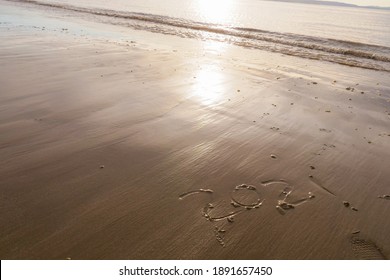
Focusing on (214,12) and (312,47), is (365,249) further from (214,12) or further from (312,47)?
(214,12)

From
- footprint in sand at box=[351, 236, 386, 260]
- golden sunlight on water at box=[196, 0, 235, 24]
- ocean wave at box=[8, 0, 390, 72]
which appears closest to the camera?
footprint in sand at box=[351, 236, 386, 260]

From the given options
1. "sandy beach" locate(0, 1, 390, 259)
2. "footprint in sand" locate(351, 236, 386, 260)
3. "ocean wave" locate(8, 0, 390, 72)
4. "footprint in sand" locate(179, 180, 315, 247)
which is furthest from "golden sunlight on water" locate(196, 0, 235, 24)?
"footprint in sand" locate(351, 236, 386, 260)

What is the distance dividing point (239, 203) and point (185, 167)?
0.96m

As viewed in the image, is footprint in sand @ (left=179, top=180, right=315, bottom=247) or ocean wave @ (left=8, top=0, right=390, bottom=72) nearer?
footprint in sand @ (left=179, top=180, right=315, bottom=247)

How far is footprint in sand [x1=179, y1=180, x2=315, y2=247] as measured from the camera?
3.18 metres

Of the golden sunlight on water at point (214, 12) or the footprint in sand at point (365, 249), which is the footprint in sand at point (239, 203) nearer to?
the footprint in sand at point (365, 249)

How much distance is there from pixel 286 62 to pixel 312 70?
4.68 feet

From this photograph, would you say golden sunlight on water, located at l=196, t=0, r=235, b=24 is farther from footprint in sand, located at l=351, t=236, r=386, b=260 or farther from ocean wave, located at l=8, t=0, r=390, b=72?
footprint in sand, located at l=351, t=236, r=386, b=260

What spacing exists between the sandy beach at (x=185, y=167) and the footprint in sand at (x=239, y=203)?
0.06 ft

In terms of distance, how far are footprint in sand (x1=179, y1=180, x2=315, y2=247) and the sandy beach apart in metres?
0.02

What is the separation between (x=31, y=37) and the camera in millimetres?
12250

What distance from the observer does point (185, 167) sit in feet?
13.3

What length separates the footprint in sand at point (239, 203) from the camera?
10.4 feet

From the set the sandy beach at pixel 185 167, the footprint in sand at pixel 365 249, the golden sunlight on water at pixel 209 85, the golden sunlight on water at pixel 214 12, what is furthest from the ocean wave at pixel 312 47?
the footprint in sand at pixel 365 249
